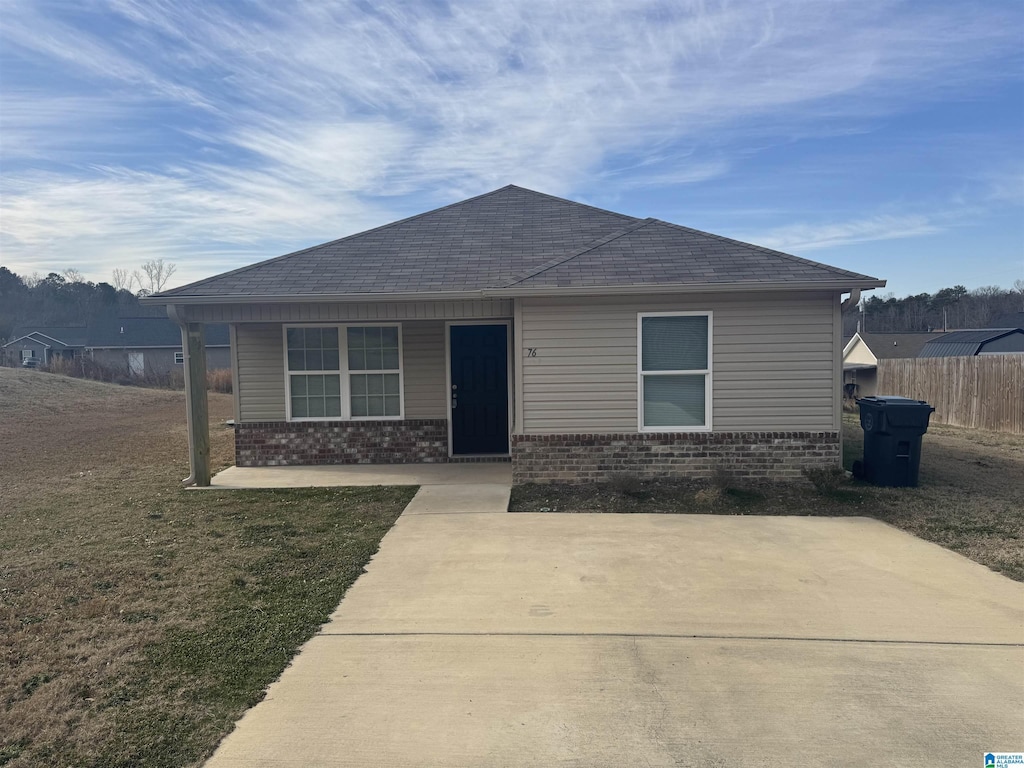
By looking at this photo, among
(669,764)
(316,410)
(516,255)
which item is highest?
(516,255)

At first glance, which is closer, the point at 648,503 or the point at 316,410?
the point at 648,503

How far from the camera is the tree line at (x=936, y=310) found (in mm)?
58125

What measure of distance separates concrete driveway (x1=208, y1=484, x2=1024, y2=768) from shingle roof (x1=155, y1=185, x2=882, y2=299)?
3.71 metres

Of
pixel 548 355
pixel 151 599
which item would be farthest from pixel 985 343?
pixel 151 599

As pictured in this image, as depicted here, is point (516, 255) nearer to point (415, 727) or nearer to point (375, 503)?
point (375, 503)

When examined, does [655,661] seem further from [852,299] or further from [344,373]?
[344,373]

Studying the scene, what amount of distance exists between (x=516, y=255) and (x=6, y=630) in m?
7.92

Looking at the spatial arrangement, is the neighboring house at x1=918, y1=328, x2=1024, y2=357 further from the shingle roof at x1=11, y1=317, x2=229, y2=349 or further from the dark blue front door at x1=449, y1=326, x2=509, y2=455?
the shingle roof at x1=11, y1=317, x2=229, y2=349

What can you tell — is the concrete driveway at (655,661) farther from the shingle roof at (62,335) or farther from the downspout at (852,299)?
the shingle roof at (62,335)

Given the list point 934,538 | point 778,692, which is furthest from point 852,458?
point 778,692

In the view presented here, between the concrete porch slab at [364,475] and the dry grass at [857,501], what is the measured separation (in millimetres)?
1275

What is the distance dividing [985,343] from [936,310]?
42.7 m

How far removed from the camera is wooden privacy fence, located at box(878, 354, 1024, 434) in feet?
50.7

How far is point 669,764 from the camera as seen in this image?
303cm
